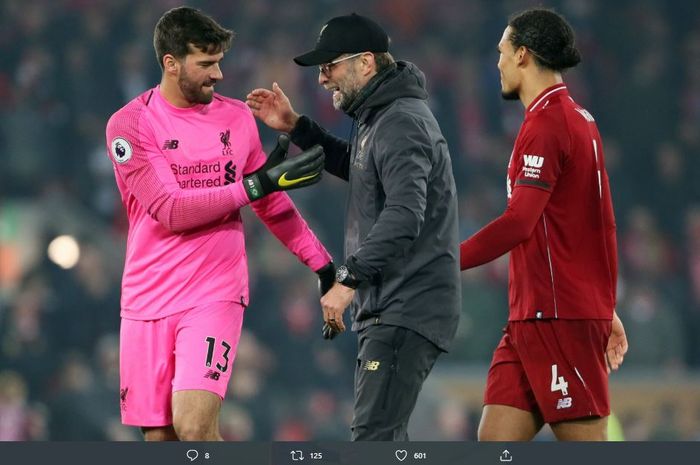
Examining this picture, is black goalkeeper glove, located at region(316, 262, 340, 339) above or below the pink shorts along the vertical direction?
above

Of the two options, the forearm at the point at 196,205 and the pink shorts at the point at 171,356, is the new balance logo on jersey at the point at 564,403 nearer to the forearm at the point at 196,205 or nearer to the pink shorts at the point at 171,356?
the pink shorts at the point at 171,356

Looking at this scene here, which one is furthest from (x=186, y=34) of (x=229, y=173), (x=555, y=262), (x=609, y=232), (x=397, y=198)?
(x=609, y=232)

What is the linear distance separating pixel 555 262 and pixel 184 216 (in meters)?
1.36

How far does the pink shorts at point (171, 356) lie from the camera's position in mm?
4828

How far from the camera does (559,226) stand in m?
4.80

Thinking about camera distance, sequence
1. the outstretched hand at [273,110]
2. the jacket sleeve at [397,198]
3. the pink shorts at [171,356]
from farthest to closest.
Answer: the outstretched hand at [273,110] < the pink shorts at [171,356] < the jacket sleeve at [397,198]

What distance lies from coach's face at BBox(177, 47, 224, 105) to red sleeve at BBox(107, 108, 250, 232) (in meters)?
0.21

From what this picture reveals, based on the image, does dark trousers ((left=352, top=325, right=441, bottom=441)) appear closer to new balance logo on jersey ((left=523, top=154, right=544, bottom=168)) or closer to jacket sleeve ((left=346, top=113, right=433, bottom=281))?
jacket sleeve ((left=346, top=113, right=433, bottom=281))

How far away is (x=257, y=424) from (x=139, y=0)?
476 centimetres

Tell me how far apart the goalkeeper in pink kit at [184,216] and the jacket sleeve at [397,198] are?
0.32m

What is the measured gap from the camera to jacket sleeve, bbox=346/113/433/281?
461 cm

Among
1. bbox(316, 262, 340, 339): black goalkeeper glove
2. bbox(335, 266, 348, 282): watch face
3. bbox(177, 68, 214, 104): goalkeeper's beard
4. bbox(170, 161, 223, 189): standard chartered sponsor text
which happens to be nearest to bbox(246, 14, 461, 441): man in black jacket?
bbox(335, 266, 348, 282): watch face

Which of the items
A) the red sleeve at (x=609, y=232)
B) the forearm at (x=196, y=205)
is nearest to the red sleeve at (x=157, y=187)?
the forearm at (x=196, y=205)

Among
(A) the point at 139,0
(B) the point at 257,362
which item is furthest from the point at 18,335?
(A) the point at 139,0
